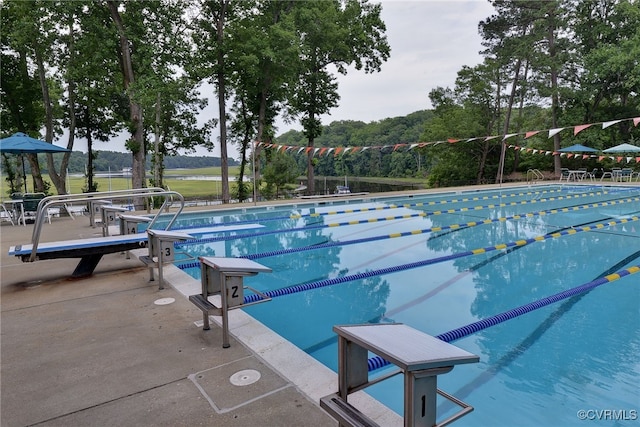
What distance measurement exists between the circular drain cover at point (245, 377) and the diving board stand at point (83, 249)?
9.45 ft

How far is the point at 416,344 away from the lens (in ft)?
4.54

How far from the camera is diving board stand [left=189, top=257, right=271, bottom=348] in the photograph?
2629 mm

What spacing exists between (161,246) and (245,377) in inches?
86.6

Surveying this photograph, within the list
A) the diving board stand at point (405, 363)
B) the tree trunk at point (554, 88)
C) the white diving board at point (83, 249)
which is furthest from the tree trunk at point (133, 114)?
the tree trunk at point (554, 88)

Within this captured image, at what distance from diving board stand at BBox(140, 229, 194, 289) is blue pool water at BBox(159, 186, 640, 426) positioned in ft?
3.22

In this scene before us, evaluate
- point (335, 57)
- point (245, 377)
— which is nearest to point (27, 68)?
point (335, 57)

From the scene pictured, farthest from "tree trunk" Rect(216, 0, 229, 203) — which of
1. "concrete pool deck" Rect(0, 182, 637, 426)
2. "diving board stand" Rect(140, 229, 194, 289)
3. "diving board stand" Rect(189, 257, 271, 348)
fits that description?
"diving board stand" Rect(189, 257, 271, 348)

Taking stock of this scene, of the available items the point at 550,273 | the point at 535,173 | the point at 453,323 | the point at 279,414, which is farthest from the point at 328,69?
the point at 279,414

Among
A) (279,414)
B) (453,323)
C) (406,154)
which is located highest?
(406,154)

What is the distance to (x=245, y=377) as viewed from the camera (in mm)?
2285

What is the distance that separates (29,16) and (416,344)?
44.1 ft

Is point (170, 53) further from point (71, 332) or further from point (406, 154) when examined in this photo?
point (406, 154)

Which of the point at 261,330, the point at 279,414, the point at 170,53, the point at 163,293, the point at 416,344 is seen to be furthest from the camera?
the point at 170,53

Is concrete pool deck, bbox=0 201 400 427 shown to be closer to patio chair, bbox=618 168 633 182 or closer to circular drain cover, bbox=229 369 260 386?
circular drain cover, bbox=229 369 260 386
